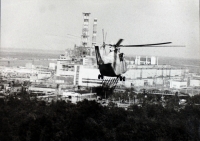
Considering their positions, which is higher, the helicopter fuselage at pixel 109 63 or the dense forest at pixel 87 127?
the helicopter fuselage at pixel 109 63

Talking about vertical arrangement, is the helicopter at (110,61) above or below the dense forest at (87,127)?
above

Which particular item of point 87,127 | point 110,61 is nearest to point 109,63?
point 110,61

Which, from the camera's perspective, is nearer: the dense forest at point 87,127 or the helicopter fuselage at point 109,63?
the helicopter fuselage at point 109,63

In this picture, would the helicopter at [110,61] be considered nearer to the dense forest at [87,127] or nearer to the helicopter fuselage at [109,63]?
the helicopter fuselage at [109,63]

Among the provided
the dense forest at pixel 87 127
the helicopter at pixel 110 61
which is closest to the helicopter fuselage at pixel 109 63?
the helicopter at pixel 110 61

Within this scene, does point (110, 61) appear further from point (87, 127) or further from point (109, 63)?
point (87, 127)

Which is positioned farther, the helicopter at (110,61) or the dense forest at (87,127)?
the dense forest at (87,127)

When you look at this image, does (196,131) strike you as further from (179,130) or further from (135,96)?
(135,96)

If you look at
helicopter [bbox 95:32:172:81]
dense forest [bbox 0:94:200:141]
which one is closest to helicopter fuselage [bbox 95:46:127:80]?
helicopter [bbox 95:32:172:81]

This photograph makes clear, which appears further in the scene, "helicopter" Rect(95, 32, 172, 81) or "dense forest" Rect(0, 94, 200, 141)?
"dense forest" Rect(0, 94, 200, 141)

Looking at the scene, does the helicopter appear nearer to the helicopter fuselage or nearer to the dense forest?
the helicopter fuselage

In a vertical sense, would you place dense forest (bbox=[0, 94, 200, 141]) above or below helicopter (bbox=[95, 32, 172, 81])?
below
